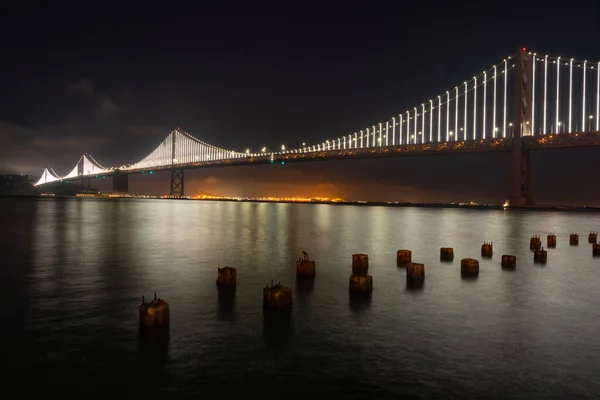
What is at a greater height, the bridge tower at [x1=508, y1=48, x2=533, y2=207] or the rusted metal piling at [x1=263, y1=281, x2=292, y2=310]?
the bridge tower at [x1=508, y1=48, x2=533, y2=207]

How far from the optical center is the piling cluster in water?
639cm

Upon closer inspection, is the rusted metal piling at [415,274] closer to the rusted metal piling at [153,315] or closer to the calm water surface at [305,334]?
the calm water surface at [305,334]

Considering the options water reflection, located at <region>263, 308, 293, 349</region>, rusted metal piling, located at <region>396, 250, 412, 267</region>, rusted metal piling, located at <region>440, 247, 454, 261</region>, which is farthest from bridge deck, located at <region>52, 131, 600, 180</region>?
water reflection, located at <region>263, 308, 293, 349</region>

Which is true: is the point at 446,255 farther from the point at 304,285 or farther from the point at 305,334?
the point at 305,334

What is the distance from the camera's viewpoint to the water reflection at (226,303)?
7422mm

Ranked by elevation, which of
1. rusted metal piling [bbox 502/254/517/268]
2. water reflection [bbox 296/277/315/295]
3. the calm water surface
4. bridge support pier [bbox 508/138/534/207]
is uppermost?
bridge support pier [bbox 508/138/534/207]

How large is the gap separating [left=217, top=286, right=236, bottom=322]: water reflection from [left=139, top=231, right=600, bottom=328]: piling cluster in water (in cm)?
12

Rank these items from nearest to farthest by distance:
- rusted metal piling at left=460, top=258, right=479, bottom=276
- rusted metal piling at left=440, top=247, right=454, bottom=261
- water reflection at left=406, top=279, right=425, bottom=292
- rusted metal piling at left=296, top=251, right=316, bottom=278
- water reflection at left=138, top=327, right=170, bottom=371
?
water reflection at left=138, top=327, right=170, bottom=371 → water reflection at left=406, top=279, right=425, bottom=292 → rusted metal piling at left=296, top=251, right=316, bottom=278 → rusted metal piling at left=460, top=258, right=479, bottom=276 → rusted metal piling at left=440, top=247, right=454, bottom=261

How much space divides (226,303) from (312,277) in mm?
2977

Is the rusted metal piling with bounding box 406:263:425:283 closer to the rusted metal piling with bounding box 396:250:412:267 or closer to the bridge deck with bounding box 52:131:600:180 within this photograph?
the rusted metal piling with bounding box 396:250:412:267

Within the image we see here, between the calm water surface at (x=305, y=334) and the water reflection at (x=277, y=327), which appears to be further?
the water reflection at (x=277, y=327)

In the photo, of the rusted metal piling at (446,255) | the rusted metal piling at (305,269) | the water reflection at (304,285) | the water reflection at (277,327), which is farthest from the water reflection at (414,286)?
the rusted metal piling at (446,255)

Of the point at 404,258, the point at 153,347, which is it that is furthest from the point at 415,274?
the point at 153,347

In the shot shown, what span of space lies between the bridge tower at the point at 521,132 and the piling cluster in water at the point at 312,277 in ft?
132
